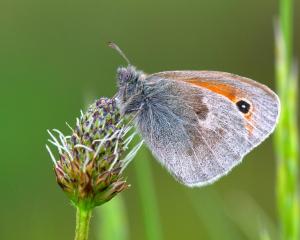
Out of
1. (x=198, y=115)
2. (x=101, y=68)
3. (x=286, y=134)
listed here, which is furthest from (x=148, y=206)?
(x=101, y=68)

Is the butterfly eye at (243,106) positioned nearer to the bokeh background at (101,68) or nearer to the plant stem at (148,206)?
the plant stem at (148,206)

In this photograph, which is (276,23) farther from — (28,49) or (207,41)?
(207,41)

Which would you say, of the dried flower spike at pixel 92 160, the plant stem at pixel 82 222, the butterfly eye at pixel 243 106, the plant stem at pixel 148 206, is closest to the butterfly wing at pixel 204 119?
the butterfly eye at pixel 243 106

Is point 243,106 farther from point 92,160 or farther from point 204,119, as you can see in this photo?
point 92,160

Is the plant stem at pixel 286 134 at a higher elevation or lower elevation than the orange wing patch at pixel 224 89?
lower

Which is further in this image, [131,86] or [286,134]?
[131,86]

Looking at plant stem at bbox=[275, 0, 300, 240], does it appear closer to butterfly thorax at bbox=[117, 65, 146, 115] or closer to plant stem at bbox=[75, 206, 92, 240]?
butterfly thorax at bbox=[117, 65, 146, 115]
